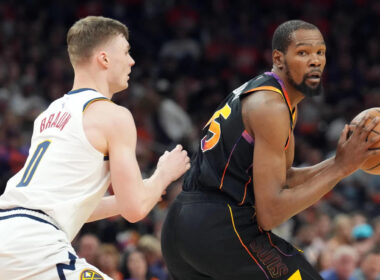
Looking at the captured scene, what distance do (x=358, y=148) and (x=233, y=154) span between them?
738mm

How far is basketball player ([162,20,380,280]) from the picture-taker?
4082mm

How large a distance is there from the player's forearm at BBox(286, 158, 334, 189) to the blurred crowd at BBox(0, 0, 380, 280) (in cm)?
356

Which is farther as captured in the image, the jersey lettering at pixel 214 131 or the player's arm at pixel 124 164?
the jersey lettering at pixel 214 131

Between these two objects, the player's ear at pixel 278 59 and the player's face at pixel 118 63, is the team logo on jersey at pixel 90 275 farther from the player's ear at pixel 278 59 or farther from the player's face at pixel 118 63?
the player's ear at pixel 278 59

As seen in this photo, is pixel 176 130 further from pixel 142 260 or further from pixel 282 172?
pixel 282 172

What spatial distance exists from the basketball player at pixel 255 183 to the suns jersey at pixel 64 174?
2.34 ft

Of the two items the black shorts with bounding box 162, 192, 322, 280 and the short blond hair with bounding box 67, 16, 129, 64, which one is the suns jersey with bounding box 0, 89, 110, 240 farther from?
the black shorts with bounding box 162, 192, 322, 280

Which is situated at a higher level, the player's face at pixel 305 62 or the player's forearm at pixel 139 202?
the player's face at pixel 305 62

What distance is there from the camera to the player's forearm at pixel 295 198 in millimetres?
4082

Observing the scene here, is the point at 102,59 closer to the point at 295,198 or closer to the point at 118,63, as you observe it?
the point at 118,63

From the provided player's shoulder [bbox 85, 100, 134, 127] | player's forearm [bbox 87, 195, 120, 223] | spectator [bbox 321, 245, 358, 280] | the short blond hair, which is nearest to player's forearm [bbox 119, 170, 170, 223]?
player's shoulder [bbox 85, 100, 134, 127]

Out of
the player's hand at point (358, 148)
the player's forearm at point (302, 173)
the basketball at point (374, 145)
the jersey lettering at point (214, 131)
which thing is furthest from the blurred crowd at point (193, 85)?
the player's hand at point (358, 148)

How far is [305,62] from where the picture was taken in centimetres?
428

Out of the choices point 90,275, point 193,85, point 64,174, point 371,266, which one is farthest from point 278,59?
point 193,85
